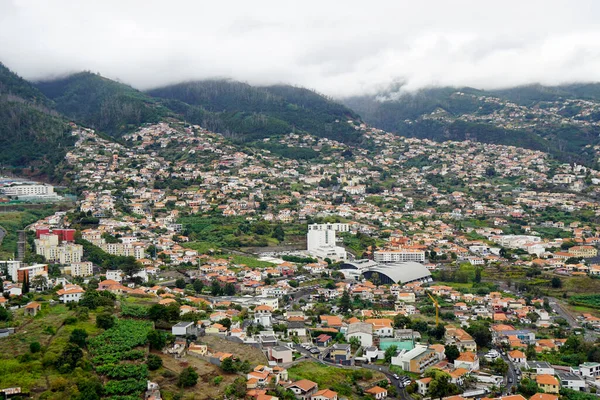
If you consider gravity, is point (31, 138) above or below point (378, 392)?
above

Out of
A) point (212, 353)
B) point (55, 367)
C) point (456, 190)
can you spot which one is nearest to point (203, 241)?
point (212, 353)

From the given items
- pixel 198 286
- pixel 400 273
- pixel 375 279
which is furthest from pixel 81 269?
pixel 400 273

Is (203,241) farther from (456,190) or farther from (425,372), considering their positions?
(456,190)

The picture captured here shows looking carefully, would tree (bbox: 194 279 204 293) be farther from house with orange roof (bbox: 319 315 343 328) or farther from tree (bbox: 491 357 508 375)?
tree (bbox: 491 357 508 375)

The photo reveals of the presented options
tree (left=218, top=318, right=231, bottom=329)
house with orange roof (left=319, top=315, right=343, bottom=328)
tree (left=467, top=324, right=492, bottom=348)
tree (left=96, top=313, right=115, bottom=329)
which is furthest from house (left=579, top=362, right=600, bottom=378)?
tree (left=96, top=313, right=115, bottom=329)

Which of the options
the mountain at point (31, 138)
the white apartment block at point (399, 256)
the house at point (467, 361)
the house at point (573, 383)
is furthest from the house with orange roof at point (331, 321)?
the mountain at point (31, 138)

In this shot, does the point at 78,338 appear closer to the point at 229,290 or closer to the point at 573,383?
the point at 229,290
